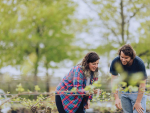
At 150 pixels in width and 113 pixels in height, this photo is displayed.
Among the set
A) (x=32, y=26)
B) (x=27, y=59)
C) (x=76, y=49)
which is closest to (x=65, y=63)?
(x=76, y=49)

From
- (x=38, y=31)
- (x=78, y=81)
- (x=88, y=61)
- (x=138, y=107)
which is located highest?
(x=38, y=31)

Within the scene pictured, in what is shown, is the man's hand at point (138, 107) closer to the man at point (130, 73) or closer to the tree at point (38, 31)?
the man at point (130, 73)

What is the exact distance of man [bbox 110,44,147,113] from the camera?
8.47 feet

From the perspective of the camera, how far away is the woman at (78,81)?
2465mm

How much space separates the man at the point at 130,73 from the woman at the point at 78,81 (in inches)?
13.6

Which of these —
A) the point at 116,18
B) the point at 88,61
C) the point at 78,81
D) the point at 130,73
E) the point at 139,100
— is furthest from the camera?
the point at 116,18

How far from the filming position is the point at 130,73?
2783mm

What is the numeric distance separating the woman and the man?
35cm

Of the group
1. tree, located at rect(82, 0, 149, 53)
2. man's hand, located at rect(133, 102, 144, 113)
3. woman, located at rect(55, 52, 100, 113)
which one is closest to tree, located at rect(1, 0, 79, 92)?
tree, located at rect(82, 0, 149, 53)

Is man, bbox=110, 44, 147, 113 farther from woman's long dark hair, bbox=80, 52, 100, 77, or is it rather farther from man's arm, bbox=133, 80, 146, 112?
woman's long dark hair, bbox=80, 52, 100, 77

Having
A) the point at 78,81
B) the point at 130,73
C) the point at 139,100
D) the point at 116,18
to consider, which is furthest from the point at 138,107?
the point at 116,18

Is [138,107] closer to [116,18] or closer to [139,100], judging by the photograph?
[139,100]

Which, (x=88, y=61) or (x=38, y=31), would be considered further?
(x=38, y=31)

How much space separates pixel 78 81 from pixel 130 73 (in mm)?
849
